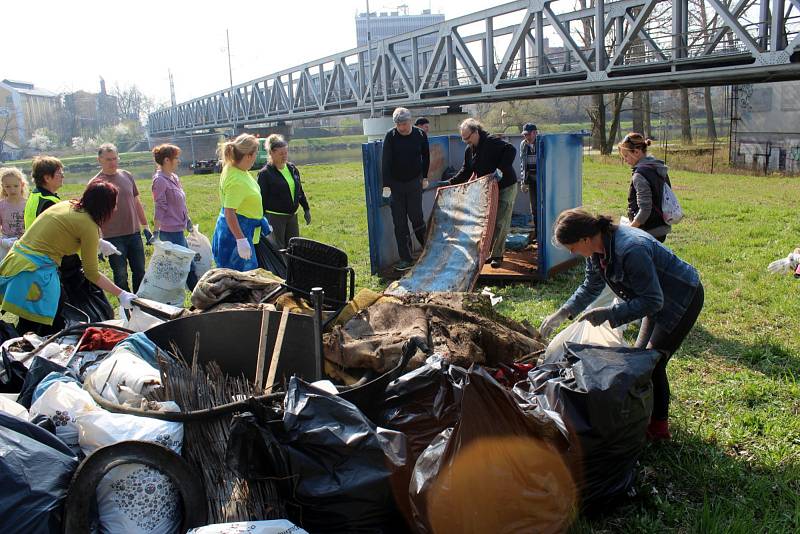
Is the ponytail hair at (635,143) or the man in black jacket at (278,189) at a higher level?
the ponytail hair at (635,143)

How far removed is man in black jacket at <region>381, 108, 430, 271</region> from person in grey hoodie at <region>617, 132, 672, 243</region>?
2.69 metres

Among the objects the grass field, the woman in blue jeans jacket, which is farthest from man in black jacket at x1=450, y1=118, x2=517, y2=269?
the woman in blue jeans jacket

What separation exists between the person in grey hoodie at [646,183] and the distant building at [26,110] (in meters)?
90.5

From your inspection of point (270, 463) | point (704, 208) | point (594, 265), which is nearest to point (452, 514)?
point (270, 463)

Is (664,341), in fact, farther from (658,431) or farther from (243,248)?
(243,248)

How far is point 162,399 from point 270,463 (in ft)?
2.37

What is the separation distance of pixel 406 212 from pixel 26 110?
100m

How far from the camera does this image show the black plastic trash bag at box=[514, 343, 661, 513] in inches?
104

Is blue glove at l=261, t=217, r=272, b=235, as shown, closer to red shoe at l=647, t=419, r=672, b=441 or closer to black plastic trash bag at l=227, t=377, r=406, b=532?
black plastic trash bag at l=227, t=377, r=406, b=532

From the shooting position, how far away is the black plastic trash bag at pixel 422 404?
9.06 ft

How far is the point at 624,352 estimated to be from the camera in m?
2.90

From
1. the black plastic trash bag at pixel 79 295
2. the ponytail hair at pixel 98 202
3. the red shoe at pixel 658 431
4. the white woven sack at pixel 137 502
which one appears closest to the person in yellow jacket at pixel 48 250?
the ponytail hair at pixel 98 202

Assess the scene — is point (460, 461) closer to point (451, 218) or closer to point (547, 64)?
point (451, 218)

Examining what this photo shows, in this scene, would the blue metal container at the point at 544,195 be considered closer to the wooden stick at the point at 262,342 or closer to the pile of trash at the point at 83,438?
the wooden stick at the point at 262,342
